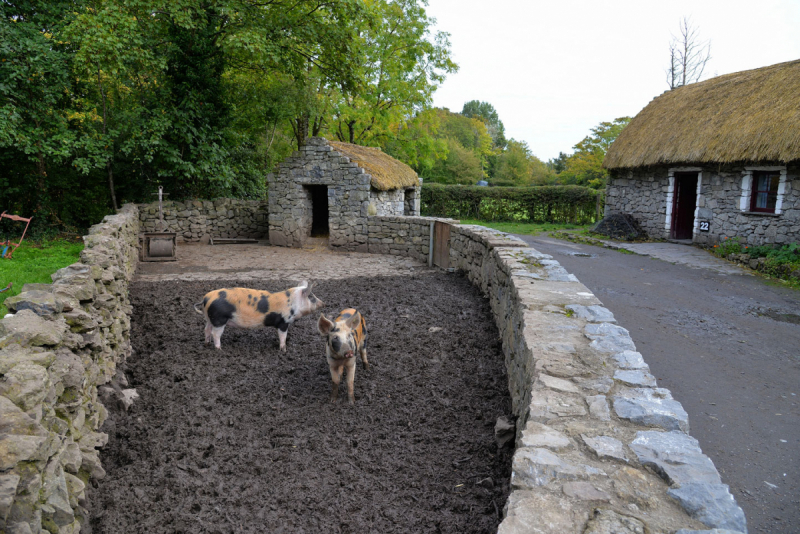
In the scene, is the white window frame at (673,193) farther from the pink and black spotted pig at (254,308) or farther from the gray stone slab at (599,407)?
the gray stone slab at (599,407)

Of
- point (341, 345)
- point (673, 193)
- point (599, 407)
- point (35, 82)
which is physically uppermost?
point (35, 82)

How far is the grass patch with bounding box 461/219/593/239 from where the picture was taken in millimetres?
20547

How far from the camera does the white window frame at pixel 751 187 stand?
12.8 m

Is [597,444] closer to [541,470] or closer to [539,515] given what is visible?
[541,470]

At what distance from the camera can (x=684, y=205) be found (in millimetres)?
17234

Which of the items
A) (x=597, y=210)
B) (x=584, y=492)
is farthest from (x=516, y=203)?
(x=584, y=492)

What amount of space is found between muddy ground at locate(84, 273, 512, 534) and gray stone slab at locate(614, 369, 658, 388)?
1025 mm

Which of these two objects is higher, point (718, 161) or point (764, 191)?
point (718, 161)

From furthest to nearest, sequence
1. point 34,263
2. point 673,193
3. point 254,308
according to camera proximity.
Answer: point 673,193 < point 34,263 < point 254,308

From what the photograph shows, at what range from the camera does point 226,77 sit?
18.7 m

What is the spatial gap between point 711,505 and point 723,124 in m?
15.7

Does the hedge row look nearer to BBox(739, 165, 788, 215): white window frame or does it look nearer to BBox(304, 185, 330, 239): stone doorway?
BBox(304, 185, 330, 239): stone doorway

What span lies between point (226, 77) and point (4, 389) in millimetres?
18563

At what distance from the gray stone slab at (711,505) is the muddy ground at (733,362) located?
1679 mm
